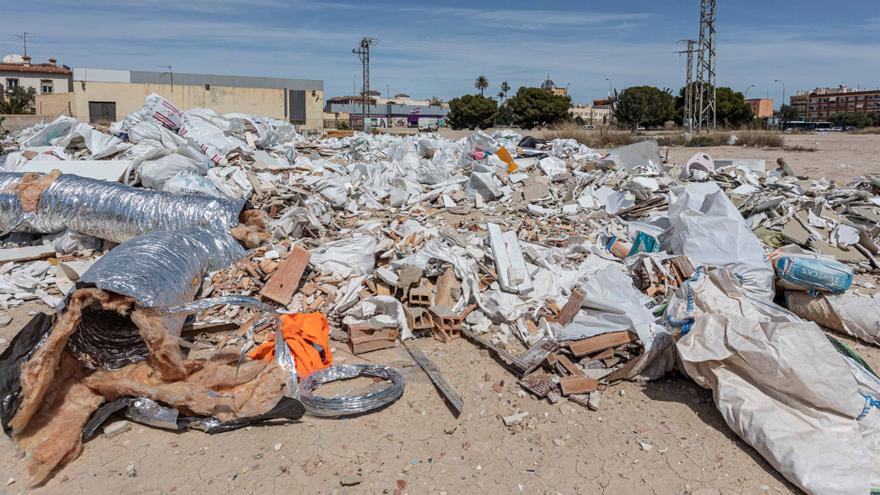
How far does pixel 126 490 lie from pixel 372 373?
149cm

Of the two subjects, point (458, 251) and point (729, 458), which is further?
point (458, 251)

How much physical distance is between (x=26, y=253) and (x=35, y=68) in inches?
1758

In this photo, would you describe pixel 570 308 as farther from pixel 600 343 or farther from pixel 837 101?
pixel 837 101

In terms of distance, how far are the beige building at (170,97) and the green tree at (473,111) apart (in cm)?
1423

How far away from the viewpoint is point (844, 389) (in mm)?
2713

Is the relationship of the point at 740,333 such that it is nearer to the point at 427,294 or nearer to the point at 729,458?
the point at 729,458

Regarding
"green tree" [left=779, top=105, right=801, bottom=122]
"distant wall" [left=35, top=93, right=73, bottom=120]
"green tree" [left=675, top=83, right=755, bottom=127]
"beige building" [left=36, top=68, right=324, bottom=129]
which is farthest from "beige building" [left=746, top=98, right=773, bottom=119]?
"distant wall" [left=35, top=93, right=73, bottom=120]

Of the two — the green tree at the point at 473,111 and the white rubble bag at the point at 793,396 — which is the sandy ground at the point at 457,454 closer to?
the white rubble bag at the point at 793,396

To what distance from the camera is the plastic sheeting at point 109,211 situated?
5.36 metres

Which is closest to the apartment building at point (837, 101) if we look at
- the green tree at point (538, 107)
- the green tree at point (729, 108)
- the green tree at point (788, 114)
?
the green tree at point (788, 114)

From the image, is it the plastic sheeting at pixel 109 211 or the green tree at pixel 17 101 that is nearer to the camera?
the plastic sheeting at pixel 109 211

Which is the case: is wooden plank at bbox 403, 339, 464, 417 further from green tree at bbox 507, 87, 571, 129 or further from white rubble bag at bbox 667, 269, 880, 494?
green tree at bbox 507, 87, 571, 129

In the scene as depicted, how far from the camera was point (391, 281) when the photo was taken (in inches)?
180

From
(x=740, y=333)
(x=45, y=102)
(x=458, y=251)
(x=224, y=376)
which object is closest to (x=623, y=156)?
(x=458, y=251)
